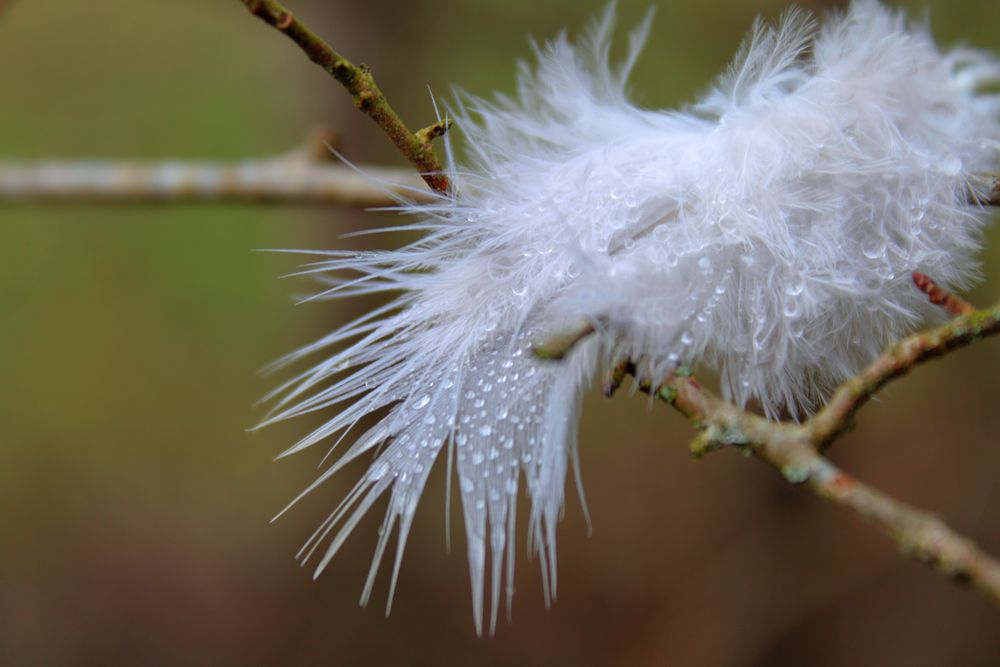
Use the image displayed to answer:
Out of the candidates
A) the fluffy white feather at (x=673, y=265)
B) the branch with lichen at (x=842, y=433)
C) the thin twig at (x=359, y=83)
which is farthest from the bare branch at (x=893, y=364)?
the thin twig at (x=359, y=83)

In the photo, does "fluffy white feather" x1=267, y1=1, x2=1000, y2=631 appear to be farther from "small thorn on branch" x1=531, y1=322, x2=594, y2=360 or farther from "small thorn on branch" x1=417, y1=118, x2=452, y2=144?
"small thorn on branch" x1=417, y1=118, x2=452, y2=144

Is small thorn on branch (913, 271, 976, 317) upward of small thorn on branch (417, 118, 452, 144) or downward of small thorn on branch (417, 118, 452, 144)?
downward

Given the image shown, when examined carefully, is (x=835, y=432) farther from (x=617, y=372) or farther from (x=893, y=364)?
(x=617, y=372)

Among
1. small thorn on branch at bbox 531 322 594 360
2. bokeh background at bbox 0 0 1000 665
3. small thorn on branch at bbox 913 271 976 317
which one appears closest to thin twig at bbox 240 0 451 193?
small thorn on branch at bbox 531 322 594 360

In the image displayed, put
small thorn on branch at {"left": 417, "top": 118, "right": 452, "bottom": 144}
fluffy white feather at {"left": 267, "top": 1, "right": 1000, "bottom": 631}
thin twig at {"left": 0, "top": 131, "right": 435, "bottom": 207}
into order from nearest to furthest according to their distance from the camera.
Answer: small thorn on branch at {"left": 417, "top": 118, "right": 452, "bottom": 144}, fluffy white feather at {"left": 267, "top": 1, "right": 1000, "bottom": 631}, thin twig at {"left": 0, "top": 131, "right": 435, "bottom": 207}

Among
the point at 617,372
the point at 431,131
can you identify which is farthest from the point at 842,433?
the point at 431,131

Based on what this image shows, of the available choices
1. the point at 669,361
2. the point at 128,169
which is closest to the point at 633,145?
the point at 669,361

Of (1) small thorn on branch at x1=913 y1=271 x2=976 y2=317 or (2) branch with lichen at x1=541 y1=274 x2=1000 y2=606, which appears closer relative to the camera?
(2) branch with lichen at x1=541 y1=274 x2=1000 y2=606
